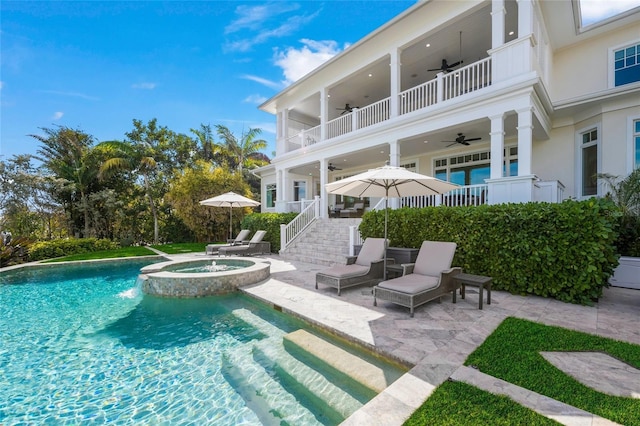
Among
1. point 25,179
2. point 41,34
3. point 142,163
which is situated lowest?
point 25,179

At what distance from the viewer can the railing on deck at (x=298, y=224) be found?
43.6ft

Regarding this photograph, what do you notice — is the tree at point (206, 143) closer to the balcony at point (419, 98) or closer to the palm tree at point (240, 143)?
the palm tree at point (240, 143)

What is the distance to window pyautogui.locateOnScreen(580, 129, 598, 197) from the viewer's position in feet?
31.1

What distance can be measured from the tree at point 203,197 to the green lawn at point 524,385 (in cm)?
1735

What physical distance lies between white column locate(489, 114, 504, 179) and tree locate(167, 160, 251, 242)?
1514 cm

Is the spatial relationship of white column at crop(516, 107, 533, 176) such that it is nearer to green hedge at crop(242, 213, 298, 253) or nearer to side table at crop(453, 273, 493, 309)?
side table at crop(453, 273, 493, 309)

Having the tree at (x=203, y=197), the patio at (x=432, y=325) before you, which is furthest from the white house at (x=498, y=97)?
the tree at (x=203, y=197)

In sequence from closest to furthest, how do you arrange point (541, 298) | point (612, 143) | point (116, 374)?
point (116, 374), point (541, 298), point (612, 143)

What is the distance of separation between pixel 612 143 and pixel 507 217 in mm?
5993

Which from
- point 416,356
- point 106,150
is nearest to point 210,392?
point 416,356

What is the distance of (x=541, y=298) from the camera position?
5.98 metres

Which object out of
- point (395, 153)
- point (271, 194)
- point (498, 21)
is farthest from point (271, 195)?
point (498, 21)

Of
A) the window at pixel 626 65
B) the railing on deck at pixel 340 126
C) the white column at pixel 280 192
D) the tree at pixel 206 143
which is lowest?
the white column at pixel 280 192

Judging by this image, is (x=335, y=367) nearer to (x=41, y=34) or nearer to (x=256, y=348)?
(x=256, y=348)
